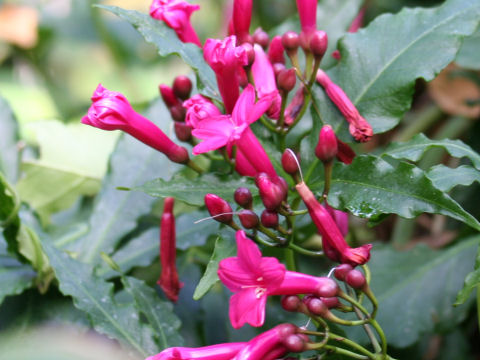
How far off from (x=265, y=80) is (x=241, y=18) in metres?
0.13

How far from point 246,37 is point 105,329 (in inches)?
19.1

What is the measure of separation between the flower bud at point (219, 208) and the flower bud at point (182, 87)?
0.79 ft

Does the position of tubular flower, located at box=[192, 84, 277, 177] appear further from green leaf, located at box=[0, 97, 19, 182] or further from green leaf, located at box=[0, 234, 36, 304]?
green leaf, located at box=[0, 97, 19, 182]

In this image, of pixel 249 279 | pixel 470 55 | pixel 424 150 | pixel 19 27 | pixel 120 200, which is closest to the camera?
pixel 249 279

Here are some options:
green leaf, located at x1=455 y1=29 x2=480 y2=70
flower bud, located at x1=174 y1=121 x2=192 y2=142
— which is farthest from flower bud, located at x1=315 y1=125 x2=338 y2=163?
green leaf, located at x1=455 y1=29 x2=480 y2=70

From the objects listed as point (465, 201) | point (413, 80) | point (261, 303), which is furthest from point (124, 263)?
point (465, 201)

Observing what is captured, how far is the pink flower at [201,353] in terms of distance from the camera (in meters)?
0.70

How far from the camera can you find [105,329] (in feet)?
2.76

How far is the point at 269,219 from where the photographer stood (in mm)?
753

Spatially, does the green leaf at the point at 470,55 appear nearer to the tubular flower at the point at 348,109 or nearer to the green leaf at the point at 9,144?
the tubular flower at the point at 348,109

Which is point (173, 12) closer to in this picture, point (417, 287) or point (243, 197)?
point (243, 197)

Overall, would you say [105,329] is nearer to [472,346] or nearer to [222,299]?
[222,299]

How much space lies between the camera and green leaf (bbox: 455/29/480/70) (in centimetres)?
127

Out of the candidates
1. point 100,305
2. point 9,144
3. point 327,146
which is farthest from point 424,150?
point 9,144
